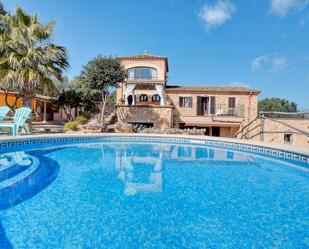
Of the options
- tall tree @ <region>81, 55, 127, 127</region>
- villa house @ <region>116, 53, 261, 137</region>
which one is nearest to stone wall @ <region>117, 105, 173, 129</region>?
villa house @ <region>116, 53, 261, 137</region>

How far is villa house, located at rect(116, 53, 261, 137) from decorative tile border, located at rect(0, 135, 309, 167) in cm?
626

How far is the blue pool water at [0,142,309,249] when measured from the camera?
8.36 feet

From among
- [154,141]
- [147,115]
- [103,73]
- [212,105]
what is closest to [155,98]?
[147,115]

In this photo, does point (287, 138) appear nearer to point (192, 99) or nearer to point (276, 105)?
point (192, 99)

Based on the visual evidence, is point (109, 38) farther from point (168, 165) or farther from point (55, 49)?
point (168, 165)

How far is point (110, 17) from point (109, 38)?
145 inches

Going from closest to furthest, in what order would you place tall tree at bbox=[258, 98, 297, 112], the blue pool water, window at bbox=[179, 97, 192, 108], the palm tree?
the blue pool water, the palm tree, window at bbox=[179, 97, 192, 108], tall tree at bbox=[258, 98, 297, 112]

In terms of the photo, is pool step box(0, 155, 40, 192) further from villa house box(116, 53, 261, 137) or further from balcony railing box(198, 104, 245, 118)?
balcony railing box(198, 104, 245, 118)

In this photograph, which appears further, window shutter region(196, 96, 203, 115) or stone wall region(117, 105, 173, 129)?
window shutter region(196, 96, 203, 115)

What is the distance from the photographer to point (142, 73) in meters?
22.8

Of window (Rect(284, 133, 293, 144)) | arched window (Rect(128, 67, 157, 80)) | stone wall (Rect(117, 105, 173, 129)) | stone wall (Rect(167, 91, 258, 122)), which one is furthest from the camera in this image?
arched window (Rect(128, 67, 157, 80))

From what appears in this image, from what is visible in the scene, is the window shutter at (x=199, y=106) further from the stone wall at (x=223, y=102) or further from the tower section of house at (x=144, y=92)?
the tower section of house at (x=144, y=92)

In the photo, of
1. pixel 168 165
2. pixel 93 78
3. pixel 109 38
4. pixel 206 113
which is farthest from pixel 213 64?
pixel 168 165

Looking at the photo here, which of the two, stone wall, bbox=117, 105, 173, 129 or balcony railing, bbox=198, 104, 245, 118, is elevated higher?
balcony railing, bbox=198, 104, 245, 118
